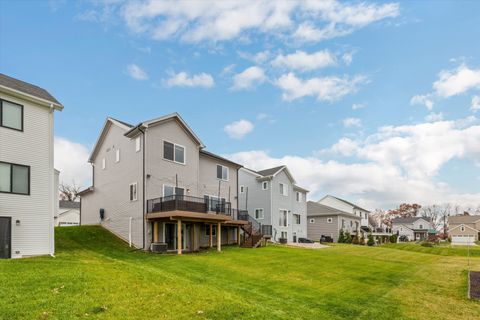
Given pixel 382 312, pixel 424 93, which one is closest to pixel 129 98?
pixel 424 93

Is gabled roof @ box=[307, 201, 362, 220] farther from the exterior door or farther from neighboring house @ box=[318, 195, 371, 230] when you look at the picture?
the exterior door

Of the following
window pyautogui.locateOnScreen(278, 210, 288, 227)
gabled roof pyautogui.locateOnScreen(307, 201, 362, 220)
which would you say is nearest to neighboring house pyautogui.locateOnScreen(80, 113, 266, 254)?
window pyautogui.locateOnScreen(278, 210, 288, 227)

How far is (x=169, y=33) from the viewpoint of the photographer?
20703 mm

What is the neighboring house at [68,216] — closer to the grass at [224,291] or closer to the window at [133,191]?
the window at [133,191]

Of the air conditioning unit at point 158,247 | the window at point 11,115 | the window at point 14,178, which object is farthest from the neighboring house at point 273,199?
the window at point 11,115

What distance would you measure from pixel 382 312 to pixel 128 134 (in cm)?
1851

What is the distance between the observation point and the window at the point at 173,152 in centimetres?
2278

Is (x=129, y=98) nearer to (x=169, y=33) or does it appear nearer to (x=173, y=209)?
(x=169, y=33)

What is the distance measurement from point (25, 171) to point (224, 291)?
10.5 meters

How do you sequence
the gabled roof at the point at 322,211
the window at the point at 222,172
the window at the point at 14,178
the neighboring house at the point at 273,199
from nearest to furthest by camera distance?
the window at the point at 14,178 → the window at the point at 222,172 → the neighboring house at the point at 273,199 → the gabled roof at the point at 322,211

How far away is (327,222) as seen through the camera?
4447 centimetres

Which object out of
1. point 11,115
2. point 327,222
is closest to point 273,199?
point 327,222

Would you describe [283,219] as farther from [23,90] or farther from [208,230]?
[23,90]

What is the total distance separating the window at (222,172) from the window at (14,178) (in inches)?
595
